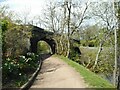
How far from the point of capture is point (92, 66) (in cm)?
3738

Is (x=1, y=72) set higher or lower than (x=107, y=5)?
lower

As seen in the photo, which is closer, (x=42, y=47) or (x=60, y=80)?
(x=60, y=80)

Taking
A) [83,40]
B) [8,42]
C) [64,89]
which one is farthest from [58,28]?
[64,89]

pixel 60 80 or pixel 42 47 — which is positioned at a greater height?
pixel 42 47

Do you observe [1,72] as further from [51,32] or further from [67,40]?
[51,32]

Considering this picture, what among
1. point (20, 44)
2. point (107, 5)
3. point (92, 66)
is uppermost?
point (107, 5)

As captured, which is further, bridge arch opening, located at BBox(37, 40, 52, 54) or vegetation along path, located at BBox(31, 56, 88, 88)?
bridge arch opening, located at BBox(37, 40, 52, 54)

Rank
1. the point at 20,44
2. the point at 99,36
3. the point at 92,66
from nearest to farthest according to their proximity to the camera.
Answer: the point at 20,44, the point at 99,36, the point at 92,66

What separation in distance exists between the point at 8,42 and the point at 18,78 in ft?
26.8

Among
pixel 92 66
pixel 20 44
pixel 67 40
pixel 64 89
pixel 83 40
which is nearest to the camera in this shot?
pixel 64 89

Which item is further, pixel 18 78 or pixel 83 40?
pixel 83 40

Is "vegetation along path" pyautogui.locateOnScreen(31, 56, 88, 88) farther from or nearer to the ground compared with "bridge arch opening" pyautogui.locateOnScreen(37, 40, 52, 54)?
nearer to the ground

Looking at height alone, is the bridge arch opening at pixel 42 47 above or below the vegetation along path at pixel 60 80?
above

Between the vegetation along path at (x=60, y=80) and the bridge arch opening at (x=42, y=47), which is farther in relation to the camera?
the bridge arch opening at (x=42, y=47)
